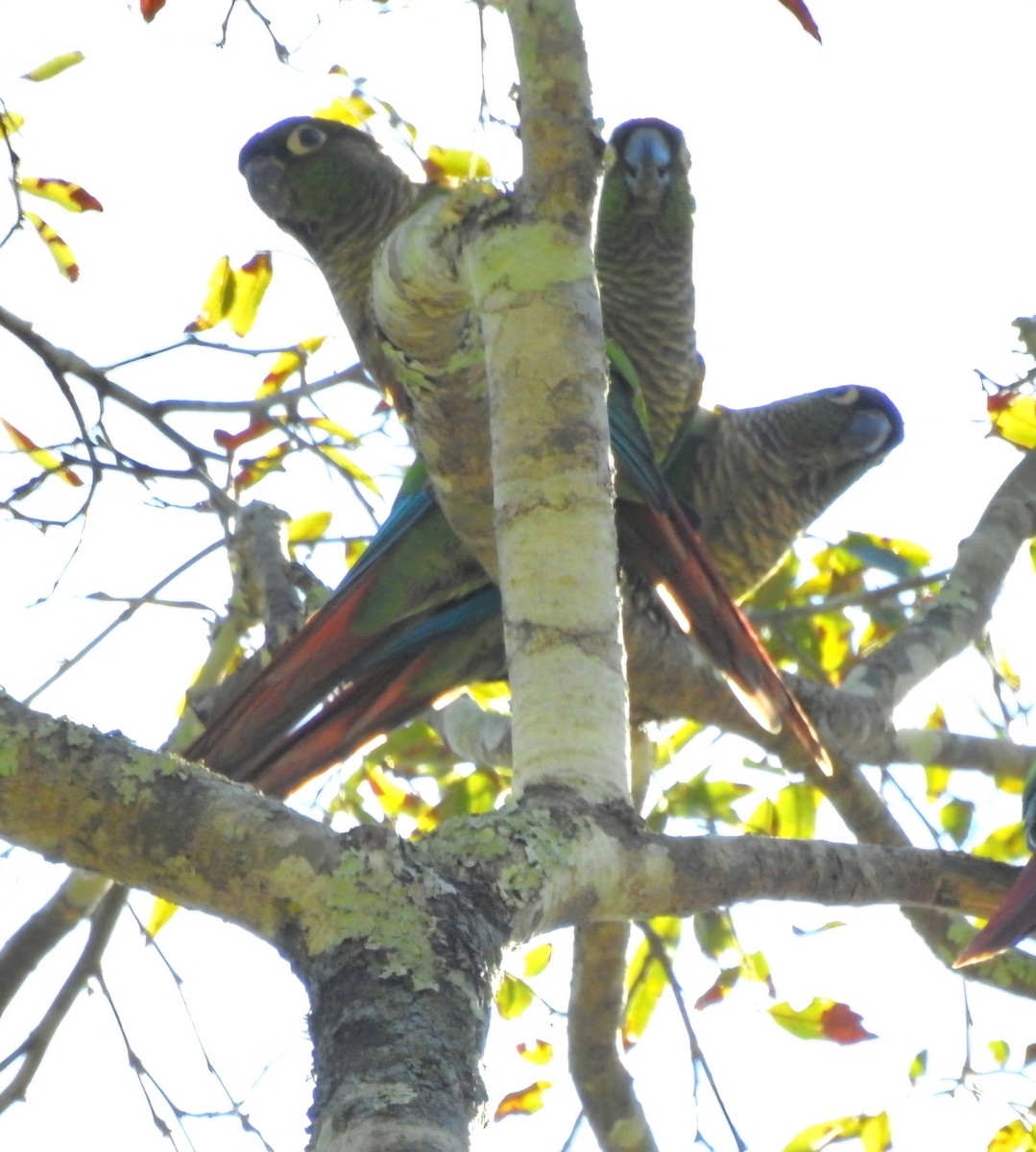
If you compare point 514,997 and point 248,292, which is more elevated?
point 248,292

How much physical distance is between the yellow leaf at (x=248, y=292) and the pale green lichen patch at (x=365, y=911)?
2.25 meters

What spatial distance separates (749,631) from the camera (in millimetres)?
2416

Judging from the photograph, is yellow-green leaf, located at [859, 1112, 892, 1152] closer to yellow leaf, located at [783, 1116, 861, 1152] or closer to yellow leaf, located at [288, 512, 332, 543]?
yellow leaf, located at [783, 1116, 861, 1152]

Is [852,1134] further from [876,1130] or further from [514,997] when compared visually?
[514,997]

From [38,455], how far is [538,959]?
1.56 metres

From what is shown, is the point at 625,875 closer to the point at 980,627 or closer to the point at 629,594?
the point at 629,594

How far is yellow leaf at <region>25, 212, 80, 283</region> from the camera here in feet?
9.48

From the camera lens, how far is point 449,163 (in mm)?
3070

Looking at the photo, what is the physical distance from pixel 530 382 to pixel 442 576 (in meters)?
1.47

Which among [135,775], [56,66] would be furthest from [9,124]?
[135,775]

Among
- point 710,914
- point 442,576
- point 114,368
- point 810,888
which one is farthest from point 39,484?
point 810,888

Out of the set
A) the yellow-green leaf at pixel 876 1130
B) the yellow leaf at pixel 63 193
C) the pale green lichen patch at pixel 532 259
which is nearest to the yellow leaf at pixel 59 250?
the yellow leaf at pixel 63 193

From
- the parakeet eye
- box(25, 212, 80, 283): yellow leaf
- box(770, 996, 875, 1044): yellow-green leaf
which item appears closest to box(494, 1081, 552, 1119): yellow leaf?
box(770, 996, 875, 1044): yellow-green leaf

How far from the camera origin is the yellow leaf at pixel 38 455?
294 cm
